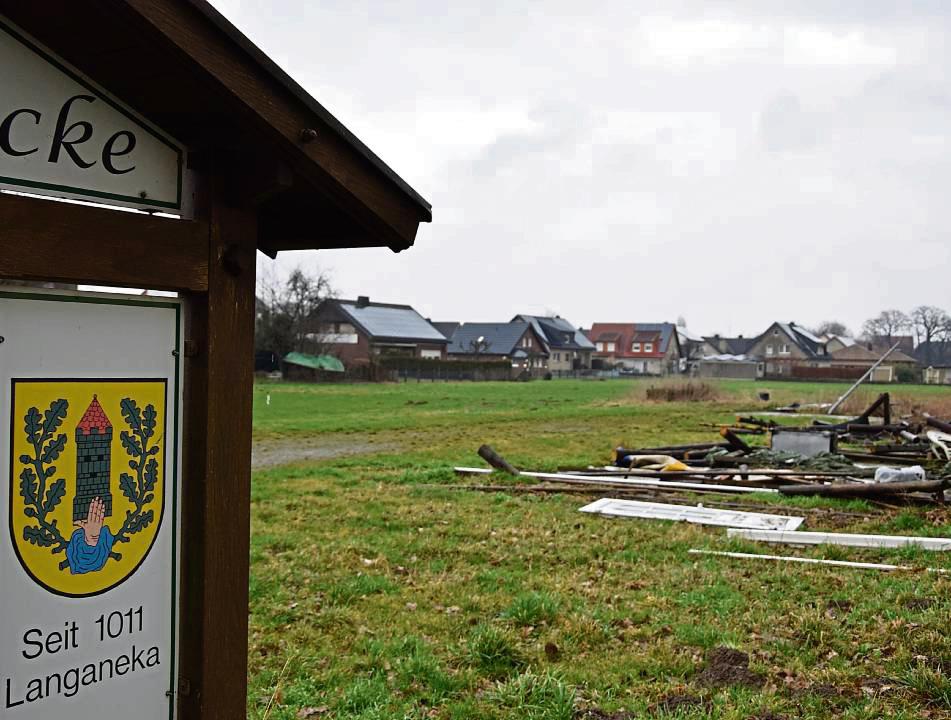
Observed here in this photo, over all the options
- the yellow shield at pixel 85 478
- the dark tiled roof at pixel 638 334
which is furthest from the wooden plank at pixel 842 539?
the dark tiled roof at pixel 638 334

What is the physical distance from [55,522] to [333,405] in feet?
113

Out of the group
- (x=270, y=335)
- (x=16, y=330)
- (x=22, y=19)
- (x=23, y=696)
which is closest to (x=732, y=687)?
(x=23, y=696)

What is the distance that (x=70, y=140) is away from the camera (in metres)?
2.56

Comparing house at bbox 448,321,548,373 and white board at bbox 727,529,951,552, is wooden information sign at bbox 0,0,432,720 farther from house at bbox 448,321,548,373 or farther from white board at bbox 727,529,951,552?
house at bbox 448,321,548,373

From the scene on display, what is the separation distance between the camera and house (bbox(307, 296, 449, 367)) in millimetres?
80125

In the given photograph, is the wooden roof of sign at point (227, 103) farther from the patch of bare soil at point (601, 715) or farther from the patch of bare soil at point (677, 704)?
the patch of bare soil at point (677, 704)

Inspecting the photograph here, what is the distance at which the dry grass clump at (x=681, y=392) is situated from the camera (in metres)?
38.4

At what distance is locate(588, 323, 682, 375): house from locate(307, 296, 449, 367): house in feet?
122

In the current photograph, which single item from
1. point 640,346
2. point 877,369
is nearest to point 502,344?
point 640,346

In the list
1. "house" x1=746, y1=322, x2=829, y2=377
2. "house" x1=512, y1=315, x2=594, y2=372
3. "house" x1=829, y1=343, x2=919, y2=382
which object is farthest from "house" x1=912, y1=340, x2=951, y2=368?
"house" x1=512, y1=315, x2=594, y2=372

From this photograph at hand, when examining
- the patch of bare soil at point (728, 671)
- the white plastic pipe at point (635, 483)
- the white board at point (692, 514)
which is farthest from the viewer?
the white plastic pipe at point (635, 483)

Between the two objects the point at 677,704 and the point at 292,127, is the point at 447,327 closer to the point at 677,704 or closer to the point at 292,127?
the point at 677,704

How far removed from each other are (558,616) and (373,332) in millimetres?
75466

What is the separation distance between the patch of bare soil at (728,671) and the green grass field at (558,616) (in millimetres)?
34
